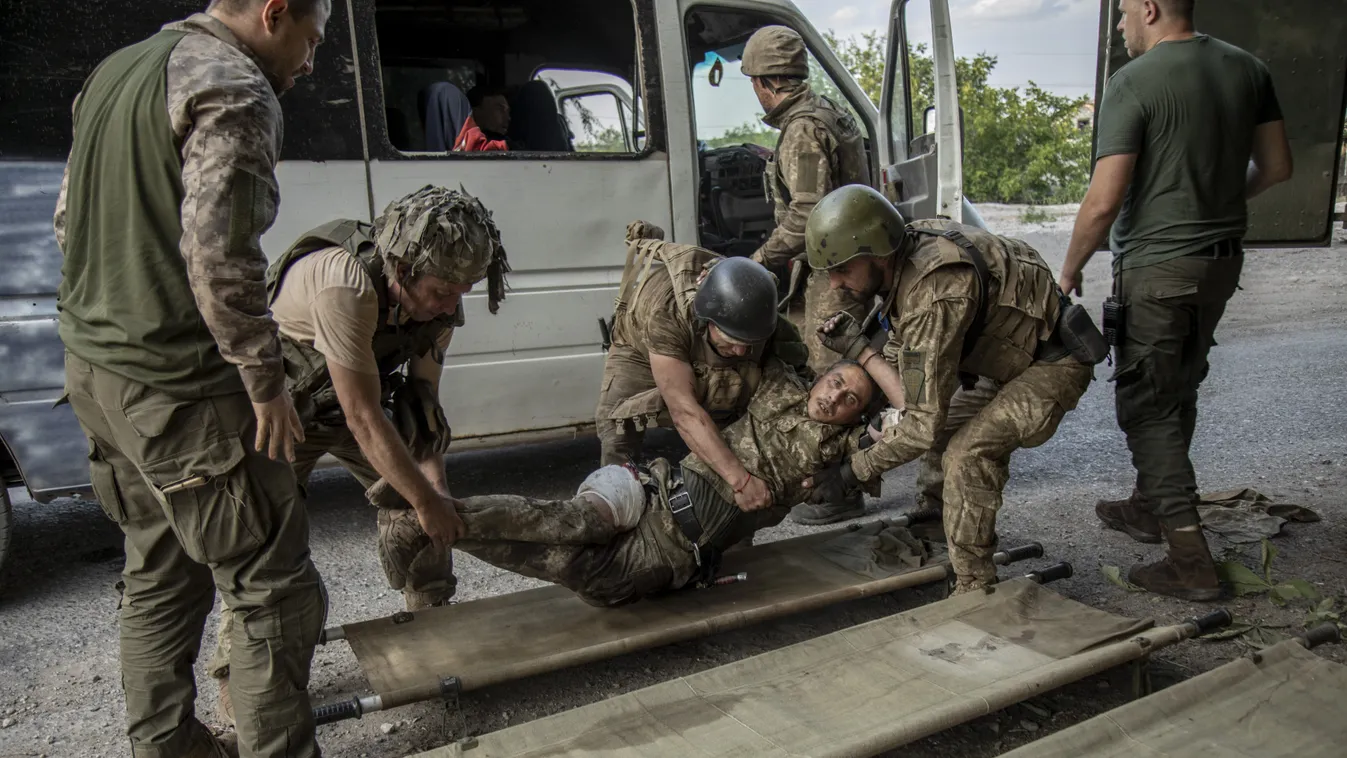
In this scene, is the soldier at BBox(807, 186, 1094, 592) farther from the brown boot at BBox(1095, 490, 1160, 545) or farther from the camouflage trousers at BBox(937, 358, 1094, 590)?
the brown boot at BBox(1095, 490, 1160, 545)

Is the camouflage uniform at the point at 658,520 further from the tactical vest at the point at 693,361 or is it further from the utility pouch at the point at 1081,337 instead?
the utility pouch at the point at 1081,337

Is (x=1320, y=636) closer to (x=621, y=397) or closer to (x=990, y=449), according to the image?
(x=990, y=449)

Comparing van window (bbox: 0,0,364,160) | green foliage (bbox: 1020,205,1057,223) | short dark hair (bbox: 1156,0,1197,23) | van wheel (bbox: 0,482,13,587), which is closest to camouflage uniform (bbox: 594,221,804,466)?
short dark hair (bbox: 1156,0,1197,23)

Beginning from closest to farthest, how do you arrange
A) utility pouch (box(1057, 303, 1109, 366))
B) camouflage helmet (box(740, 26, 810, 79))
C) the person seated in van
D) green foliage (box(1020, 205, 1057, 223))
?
utility pouch (box(1057, 303, 1109, 366)) → camouflage helmet (box(740, 26, 810, 79)) → the person seated in van → green foliage (box(1020, 205, 1057, 223))

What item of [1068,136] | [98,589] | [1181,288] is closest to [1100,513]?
[1181,288]

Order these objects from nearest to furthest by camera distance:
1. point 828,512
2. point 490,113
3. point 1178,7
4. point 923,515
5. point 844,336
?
point 1178,7, point 844,336, point 923,515, point 828,512, point 490,113

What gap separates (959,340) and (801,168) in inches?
61.9

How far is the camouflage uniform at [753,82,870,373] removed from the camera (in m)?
4.41

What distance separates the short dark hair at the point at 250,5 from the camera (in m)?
2.10

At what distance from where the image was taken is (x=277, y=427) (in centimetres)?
211

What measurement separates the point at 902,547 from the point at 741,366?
0.90 m

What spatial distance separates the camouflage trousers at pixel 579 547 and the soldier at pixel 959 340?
2.29 feet

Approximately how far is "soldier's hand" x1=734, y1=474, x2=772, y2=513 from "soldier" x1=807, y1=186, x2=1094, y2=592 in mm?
293

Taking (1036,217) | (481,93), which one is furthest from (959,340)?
(1036,217)
